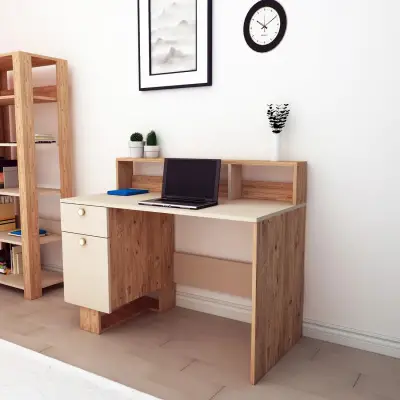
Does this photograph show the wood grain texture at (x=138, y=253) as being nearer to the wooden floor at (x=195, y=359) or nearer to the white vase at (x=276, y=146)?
the wooden floor at (x=195, y=359)

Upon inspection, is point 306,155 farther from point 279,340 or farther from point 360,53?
point 279,340

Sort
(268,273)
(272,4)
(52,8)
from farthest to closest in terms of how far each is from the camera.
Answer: (52,8)
(272,4)
(268,273)

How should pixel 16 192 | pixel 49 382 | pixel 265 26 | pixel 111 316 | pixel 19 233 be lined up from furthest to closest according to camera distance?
1. pixel 19 233
2. pixel 16 192
3. pixel 111 316
4. pixel 265 26
5. pixel 49 382

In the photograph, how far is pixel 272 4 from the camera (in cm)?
241

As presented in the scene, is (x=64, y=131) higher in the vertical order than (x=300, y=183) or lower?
higher

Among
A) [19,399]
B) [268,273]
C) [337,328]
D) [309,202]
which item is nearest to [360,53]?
[309,202]

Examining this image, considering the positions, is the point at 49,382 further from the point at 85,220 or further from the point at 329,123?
the point at 329,123

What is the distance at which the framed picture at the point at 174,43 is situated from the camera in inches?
104

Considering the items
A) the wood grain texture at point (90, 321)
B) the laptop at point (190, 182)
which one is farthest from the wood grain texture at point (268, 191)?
the wood grain texture at point (90, 321)

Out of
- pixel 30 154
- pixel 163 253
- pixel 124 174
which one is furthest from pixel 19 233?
pixel 163 253

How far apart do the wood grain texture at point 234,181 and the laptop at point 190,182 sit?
0.47 feet

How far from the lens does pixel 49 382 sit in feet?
6.66

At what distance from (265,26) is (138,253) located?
140cm

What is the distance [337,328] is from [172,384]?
0.94 meters
